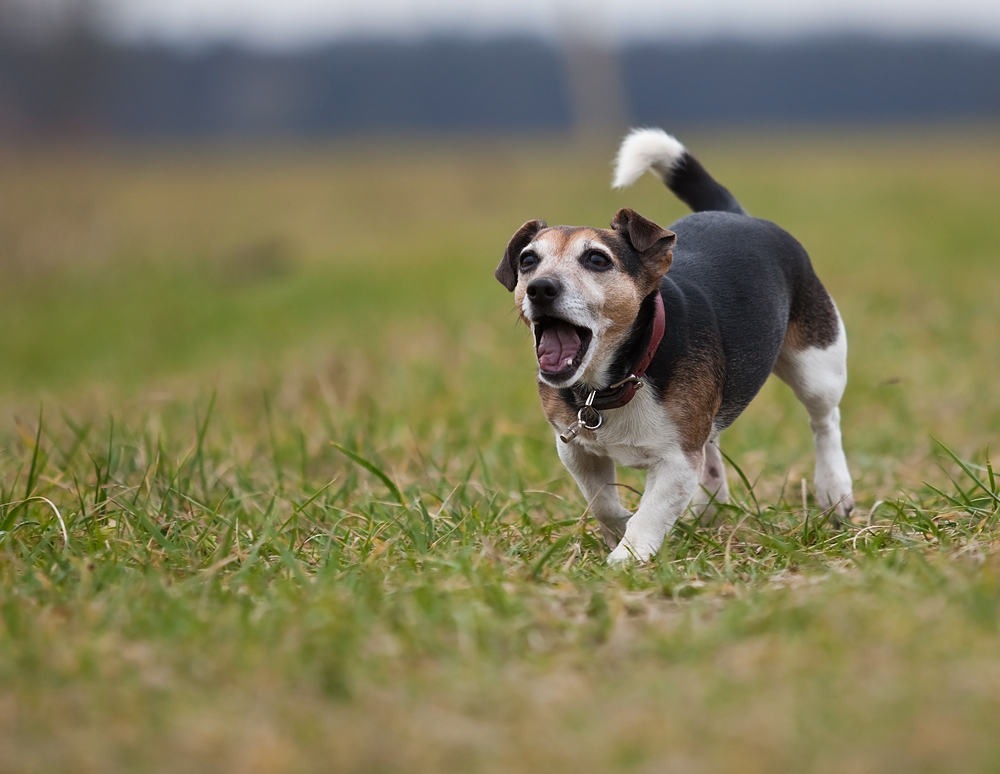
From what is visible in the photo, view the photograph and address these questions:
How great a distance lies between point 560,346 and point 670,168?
1.28m

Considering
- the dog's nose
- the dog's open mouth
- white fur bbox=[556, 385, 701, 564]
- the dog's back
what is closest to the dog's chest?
white fur bbox=[556, 385, 701, 564]

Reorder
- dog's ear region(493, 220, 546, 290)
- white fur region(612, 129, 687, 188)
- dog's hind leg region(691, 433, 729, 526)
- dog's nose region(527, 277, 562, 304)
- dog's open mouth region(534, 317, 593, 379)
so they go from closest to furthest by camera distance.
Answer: dog's nose region(527, 277, 562, 304) → dog's open mouth region(534, 317, 593, 379) → dog's ear region(493, 220, 546, 290) → white fur region(612, 129, 687, 188) → dog's hind leg region(691, 433, 729, 526)

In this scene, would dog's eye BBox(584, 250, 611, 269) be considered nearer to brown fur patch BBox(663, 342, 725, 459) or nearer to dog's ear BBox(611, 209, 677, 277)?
dog's ear BBox(611, 209, 677, 277)

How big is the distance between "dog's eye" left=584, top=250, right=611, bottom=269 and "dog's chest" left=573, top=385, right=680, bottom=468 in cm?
44

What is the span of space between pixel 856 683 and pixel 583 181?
71.5 ft

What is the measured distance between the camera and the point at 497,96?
232 feet

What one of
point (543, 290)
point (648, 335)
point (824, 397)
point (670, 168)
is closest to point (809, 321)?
point (824, 397)

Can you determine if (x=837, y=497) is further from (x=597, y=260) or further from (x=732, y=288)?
(x=597, y=260)

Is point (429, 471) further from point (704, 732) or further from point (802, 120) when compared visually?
point (802, 120)

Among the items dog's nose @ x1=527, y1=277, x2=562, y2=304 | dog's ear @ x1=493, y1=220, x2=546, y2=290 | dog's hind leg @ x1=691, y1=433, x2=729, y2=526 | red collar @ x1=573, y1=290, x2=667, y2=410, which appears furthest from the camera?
dog's hind leg @ x1=691, y1=433, x2=729, y2=526

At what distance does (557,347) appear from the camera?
12.2ft

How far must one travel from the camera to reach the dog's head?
361 centimetres

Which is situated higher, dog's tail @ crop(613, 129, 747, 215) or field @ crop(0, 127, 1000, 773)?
dog's tail @ crop(613, 129, 747, 215)

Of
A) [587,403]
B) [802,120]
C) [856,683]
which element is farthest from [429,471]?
[802,120]
